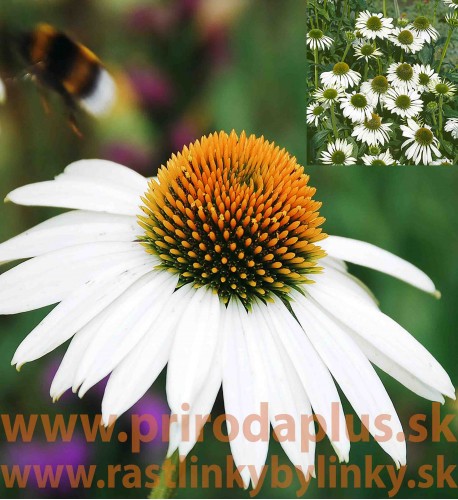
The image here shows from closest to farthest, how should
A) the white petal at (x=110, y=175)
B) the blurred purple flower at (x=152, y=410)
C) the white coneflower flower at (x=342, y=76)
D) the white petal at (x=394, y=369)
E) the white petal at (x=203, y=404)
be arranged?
the white petal at (x=203, y=404) → the white petal at (x=394, y=369) → the white petal at (x=110, y=175) → the blurred purple flower at (x=152, y=410) → the white coneflower flower at (x=342, y=76)

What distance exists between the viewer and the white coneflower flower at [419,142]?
94 centimetres

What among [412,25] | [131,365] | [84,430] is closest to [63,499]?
[84,430]

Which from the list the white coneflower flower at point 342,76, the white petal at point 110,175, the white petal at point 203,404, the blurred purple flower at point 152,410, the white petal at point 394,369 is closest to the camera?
the white petal at point 203,404

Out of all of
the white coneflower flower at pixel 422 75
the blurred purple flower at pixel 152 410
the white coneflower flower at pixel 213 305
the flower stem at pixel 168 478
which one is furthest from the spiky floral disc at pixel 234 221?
the white coneflower flower at pixel 422 75

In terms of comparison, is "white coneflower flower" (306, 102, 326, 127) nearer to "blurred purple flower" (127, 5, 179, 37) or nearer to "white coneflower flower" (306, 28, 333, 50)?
"white coneflower flower" (306, 28, 333, 50)

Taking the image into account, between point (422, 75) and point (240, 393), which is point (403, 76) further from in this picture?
point (240, 393)

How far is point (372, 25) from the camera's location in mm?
918

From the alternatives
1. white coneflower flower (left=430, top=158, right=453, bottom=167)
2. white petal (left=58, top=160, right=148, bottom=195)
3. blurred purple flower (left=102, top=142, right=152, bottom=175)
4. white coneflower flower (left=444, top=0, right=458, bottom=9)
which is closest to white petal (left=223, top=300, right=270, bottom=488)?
white petal (left=58, top=160, right=148, bottom=195)

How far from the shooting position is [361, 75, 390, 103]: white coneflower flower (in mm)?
940

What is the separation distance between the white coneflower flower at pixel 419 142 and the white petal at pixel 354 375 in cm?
48

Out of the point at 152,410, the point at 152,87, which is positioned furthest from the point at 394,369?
the point at 152,87

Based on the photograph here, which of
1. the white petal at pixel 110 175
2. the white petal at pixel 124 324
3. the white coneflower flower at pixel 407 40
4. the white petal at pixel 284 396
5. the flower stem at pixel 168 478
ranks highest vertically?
the white coneflower flower at pixel 407 40

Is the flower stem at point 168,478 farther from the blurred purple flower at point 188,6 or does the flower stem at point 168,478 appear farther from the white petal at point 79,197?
the blurred purple flower at point 188,6

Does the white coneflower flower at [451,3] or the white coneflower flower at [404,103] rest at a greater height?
the white coneflower flower at [451,3]
